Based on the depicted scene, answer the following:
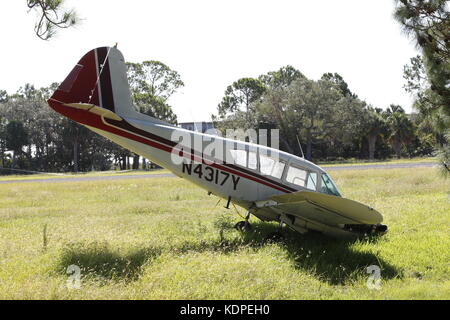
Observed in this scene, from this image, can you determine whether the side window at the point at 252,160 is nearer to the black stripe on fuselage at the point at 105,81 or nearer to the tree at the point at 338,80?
the black stripe on fuselage at the point at 105,81

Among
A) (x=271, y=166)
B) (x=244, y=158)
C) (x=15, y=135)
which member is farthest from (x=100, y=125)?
(x=15, y=135)

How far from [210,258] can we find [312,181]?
3.63 meters

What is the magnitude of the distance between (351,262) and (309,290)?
1.92 metres

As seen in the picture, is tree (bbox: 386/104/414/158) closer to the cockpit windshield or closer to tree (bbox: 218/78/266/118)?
tree (bbox: 218/78/266/118)

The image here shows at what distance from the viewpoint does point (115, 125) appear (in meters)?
9.53

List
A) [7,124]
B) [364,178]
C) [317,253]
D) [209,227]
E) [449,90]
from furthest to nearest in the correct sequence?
[7,124] < [364,178] < [209,227] < [317,253] < [449,90]

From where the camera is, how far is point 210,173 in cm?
981

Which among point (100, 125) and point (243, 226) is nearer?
point (100, 125)

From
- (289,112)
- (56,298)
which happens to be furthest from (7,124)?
(56,298)

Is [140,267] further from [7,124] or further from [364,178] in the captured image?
[7,124]

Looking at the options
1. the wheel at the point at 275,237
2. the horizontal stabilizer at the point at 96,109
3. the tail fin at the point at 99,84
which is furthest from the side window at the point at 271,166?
the horizontal stabilizer at the point at 96,109

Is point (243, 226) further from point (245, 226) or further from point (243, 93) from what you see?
point (243, 93)

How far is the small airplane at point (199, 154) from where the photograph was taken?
9.44 m

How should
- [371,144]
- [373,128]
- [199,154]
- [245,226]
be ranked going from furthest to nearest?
[371,144]
[373,128]
[245,226]
[199,154]
